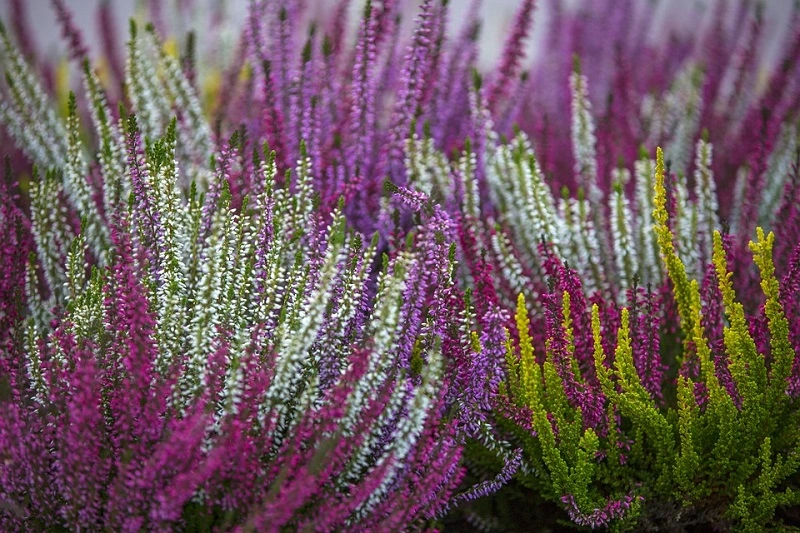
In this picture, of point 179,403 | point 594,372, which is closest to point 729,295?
point 594,372

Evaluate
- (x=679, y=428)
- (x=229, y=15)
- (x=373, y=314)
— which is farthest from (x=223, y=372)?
(x=229, y=15)

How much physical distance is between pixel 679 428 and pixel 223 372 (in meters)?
0.94

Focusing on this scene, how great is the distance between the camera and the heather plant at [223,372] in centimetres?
141

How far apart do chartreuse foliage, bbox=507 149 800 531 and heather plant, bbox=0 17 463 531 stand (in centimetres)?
25

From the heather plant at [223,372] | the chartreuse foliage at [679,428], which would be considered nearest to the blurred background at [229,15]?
the heather plant at [223,372]

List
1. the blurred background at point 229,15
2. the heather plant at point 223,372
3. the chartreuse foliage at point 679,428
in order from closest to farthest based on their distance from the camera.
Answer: the heather plant at point 223,372, the chartreuse foliage at point 679,428, the blurred background at point 229,15

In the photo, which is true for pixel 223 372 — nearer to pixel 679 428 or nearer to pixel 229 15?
pixel 679 428

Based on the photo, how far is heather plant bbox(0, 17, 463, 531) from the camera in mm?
1405

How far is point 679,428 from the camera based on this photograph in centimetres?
166

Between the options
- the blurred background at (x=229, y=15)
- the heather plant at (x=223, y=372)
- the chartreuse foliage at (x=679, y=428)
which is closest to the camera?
the heather plant at (x=223, y=372)

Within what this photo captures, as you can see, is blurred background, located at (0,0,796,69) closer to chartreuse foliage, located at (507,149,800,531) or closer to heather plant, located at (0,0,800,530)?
heather plant, located at (0,0,800,530)

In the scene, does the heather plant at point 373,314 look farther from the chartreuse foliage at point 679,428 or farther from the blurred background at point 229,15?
the blurred background at point 229,15

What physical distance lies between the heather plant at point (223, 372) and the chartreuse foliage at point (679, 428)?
0.25 metres

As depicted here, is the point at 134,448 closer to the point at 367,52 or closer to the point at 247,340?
the point at 247,340
